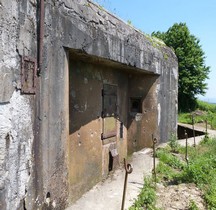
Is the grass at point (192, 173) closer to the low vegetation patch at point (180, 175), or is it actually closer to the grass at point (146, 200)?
the low vegetation patch at point (180, 175)

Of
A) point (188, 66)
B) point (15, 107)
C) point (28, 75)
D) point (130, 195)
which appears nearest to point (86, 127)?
point (130, 195)

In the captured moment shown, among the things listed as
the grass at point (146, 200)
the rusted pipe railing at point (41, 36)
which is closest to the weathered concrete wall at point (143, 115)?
the grass at point (146, 200)

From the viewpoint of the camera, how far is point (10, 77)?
2.77 metres

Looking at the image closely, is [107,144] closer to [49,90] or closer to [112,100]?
[112,100]

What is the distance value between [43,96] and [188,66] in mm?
16458

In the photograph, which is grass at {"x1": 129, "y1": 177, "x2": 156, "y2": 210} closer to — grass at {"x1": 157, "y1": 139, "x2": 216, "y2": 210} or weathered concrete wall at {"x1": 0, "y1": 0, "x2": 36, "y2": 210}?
grass at {"x1": 157, "y1": 139, "x2": 216, "y2": 210}

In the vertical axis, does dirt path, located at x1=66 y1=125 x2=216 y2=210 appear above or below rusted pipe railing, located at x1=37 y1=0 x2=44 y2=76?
below

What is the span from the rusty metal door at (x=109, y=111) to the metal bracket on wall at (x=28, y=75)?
8.25 ft

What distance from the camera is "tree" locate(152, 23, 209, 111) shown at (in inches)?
725

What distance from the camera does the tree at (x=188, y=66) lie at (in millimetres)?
18422

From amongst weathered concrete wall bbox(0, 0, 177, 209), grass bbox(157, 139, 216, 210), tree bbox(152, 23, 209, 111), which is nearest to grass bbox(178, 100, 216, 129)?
tree bbox(152, 23, 209, 111)

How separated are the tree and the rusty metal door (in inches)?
508

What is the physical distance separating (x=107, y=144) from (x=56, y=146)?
92.1 inches

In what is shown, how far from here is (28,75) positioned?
9.91ft
